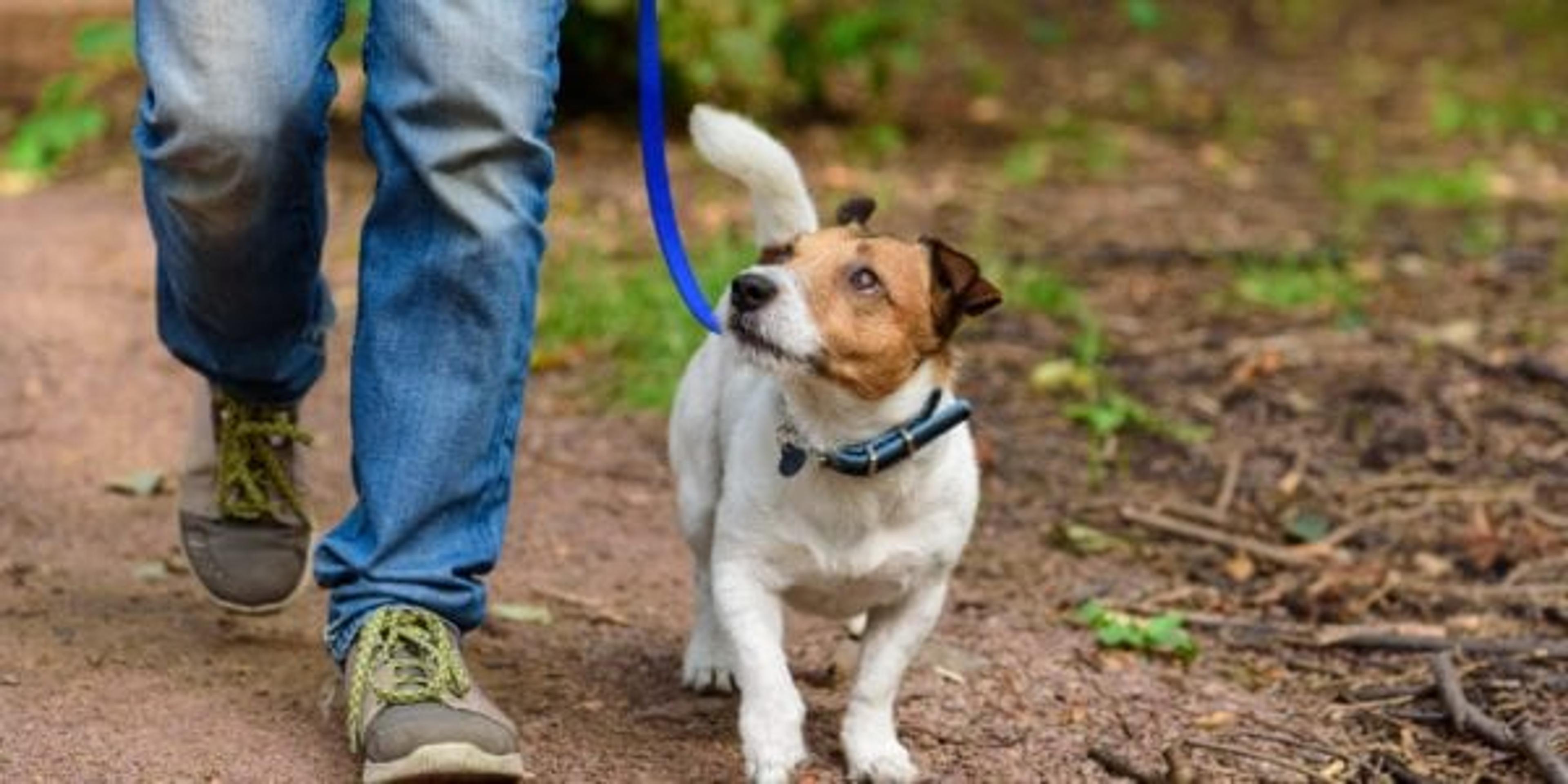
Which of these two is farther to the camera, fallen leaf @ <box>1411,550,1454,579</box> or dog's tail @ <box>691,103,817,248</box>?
fallen leaf @ <box>1411,550,1454,579</box>

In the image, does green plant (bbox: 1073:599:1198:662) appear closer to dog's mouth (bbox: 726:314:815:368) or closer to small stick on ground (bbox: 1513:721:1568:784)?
small stick on ground (bbox: 1513:721:1568:784)

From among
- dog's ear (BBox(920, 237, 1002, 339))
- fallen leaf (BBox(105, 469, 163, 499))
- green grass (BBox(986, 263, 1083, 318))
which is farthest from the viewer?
green grass (BBox(986, 263, 1083, 318))

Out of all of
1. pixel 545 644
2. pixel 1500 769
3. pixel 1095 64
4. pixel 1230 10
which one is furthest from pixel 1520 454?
pixel 1230 10

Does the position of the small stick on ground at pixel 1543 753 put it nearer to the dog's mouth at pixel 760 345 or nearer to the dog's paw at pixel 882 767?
the dog's paw at pixel 882 767

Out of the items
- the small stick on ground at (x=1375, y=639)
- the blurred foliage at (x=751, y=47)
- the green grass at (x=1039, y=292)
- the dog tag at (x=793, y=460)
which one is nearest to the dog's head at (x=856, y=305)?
the dog tag at (x=793, y=460)

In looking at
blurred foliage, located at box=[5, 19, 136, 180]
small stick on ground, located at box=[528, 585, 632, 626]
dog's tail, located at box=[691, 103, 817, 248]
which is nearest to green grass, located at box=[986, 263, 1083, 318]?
small stick on ground, located at box=[528, 585, 632, 626]

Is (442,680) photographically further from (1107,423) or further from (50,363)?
(50,363)

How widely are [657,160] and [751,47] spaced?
4.59 m

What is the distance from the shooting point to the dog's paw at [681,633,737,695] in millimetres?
3797

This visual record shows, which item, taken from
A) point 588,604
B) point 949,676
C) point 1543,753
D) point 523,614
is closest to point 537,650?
point 523,614

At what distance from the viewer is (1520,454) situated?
520 cm

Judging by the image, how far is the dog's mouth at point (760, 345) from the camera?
125 inches

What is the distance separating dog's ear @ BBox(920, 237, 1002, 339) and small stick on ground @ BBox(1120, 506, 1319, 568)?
1556mm

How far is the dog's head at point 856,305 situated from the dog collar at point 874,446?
0.06 metres
